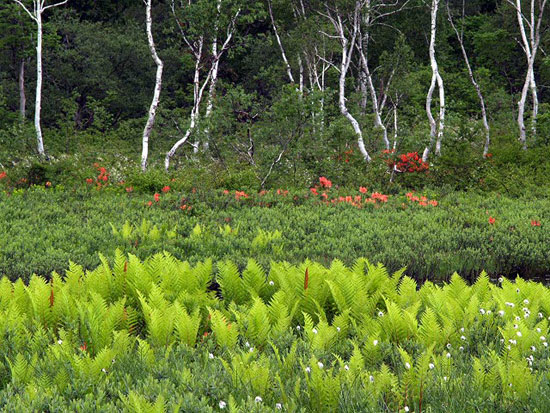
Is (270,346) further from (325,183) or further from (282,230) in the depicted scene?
(325,183)

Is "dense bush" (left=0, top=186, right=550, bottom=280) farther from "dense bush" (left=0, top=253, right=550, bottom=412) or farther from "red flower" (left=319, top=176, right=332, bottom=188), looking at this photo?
"dense bush" (left=0, top=253, right=550, bottom=412)

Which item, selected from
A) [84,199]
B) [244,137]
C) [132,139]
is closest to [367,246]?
[84,199]

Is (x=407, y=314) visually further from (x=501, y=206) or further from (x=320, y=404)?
(x=501, y=206)

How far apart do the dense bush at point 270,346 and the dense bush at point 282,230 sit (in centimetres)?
180

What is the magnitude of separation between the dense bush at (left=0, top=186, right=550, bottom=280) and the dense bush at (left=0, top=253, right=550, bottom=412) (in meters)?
1.80

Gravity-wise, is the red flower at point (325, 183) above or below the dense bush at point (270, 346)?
below

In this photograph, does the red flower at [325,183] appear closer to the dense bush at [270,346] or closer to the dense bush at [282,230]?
the dense bush at [282,230]

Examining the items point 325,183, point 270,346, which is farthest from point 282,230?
point 270,346

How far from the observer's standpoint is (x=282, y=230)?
7699mm

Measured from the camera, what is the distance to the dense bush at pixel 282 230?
644 centimetres

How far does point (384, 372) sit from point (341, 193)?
28.7 feet

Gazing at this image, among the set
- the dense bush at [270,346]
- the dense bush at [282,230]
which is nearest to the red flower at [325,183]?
the dense bush at [282,230]

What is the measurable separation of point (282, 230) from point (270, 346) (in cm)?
456

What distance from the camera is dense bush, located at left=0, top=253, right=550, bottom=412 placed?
2.46 m
